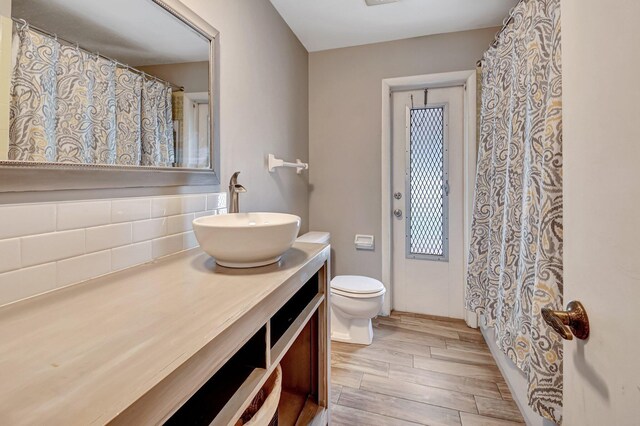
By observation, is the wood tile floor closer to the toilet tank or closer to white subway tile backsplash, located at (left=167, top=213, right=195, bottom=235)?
the toilet tank

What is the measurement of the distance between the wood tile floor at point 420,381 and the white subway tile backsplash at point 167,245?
1.14 metres

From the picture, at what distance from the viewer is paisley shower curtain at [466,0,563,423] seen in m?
1.08

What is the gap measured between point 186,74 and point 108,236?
0.73 metres

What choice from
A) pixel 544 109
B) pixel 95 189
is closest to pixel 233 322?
pixel 95 189

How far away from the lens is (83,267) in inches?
34.1

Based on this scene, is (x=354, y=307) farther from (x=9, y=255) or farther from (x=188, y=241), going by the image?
(x=9, y=255)

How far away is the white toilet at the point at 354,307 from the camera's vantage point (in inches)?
82.4

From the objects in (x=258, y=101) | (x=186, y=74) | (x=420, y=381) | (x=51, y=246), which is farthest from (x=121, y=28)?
(x=420, y=381)

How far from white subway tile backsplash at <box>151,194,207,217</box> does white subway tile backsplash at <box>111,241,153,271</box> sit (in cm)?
12

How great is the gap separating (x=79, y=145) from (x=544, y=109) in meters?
1.64

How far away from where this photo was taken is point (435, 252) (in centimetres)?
258

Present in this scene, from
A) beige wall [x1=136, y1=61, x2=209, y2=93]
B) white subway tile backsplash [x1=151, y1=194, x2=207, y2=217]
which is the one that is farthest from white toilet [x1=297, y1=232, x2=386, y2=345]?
beige wall [x1=136, y1=61, x2=209, y2=93]

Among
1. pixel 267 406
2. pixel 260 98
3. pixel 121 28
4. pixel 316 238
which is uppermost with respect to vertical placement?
pixel 260 98

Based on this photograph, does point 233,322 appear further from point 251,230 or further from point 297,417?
point 297,417
